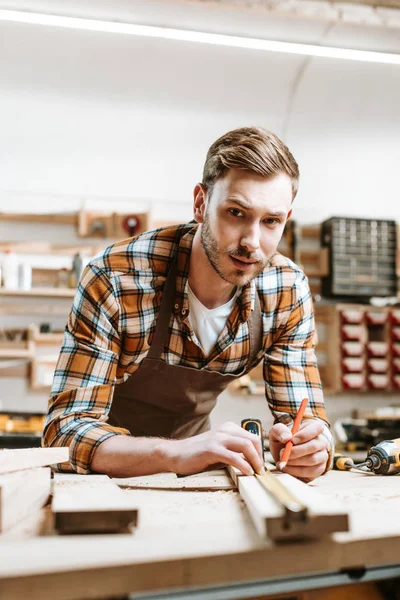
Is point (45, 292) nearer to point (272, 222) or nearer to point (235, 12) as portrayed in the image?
point (235, 12)

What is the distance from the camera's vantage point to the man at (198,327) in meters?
1.36

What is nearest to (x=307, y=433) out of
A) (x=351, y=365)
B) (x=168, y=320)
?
(x=168, y=320)

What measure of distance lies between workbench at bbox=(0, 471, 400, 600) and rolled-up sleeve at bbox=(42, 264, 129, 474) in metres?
0.56

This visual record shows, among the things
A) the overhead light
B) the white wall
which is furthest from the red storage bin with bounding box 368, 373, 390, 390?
the overhead light

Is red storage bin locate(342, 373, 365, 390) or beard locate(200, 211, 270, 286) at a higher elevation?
beard locate(200, 211, 270, 286)

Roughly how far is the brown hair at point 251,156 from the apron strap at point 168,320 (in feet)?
0.97

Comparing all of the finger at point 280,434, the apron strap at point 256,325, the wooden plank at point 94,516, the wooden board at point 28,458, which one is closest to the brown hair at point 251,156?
the apron strap at point 256,325

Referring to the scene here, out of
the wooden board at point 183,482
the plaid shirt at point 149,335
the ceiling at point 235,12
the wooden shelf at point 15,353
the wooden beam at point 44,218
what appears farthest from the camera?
the wooden beam at point 44,218

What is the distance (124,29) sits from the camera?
2.94 meters

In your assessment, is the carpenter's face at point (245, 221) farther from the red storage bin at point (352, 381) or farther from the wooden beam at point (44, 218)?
the red storage bin at point (352, 381)

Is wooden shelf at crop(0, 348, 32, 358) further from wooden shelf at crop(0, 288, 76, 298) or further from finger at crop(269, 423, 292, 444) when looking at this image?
finger at crop(269, 423, 292, 444)

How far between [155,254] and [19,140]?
9.56 ft

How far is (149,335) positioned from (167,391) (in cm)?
26

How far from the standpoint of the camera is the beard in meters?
1.52
